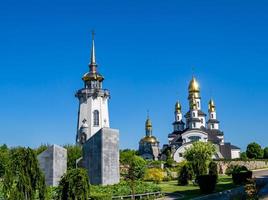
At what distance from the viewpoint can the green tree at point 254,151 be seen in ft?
295

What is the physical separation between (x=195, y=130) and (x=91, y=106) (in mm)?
23651

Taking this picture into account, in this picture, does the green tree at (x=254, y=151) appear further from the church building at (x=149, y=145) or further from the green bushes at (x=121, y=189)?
the green bushes at (x=121, y=189)

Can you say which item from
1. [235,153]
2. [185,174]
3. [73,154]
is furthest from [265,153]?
[185,174]

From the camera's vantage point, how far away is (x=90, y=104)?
63500 mm

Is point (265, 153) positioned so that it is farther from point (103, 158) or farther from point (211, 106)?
point (103, 158)

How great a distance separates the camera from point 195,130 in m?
77.8

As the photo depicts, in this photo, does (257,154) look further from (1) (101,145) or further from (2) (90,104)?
(1) (101,145)

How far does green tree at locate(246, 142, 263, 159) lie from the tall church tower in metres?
41.0

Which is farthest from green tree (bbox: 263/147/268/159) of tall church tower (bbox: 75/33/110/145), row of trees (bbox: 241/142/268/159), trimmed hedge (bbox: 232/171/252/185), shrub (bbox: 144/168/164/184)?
trimmed hedge (bbox: 232/171/252/185)

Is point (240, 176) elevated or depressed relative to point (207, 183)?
elevated

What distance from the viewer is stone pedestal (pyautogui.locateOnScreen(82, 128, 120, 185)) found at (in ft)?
91.7

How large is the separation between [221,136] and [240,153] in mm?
6674

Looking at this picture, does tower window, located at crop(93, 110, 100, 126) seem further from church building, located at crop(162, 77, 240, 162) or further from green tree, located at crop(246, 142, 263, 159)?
green tree, located at crop(246, 142, 263, 159)

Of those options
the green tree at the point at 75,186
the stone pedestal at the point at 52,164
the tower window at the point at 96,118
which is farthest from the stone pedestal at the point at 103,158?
the tower window at the point at 96,118
